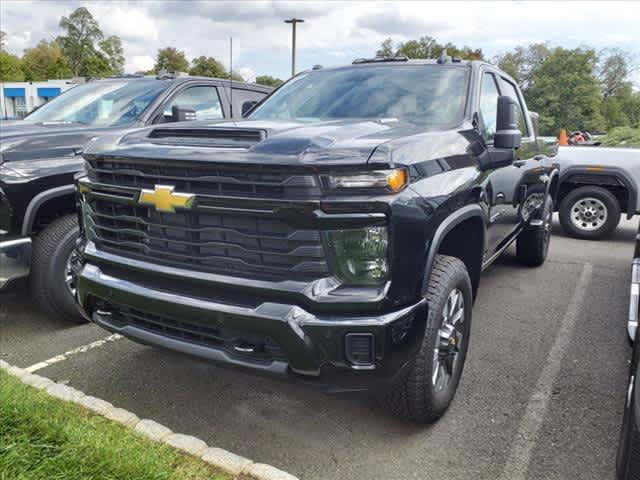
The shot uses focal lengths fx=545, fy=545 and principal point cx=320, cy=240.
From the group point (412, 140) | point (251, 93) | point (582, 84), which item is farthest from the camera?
point (582, 84)

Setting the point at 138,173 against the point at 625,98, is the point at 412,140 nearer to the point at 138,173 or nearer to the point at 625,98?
the point at 138,173

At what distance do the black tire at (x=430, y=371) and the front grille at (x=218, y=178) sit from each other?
32.5 inches

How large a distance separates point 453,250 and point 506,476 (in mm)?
1237

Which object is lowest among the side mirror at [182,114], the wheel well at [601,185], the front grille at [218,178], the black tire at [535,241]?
the black tire at [535,241]

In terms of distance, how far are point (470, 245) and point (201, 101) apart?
3.38m

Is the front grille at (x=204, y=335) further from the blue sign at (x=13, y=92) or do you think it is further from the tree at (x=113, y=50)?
the tree at (x=113, y=50)

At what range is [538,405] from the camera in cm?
313

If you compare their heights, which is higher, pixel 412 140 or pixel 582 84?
pixel 582 84

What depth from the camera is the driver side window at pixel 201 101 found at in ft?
17.1

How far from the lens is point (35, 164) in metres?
3.86

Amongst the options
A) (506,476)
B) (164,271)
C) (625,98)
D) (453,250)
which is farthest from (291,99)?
(625,98)

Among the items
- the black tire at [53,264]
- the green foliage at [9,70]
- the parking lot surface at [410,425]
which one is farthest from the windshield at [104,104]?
the green foliage at [9,70]

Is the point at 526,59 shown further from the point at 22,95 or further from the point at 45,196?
the point at 45,196

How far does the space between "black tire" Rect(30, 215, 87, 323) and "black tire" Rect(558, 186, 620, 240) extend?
659 centimetres
